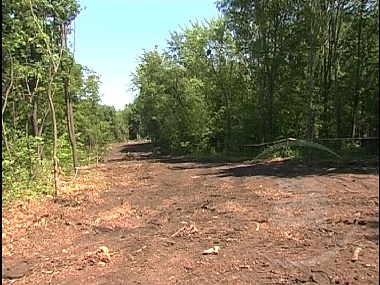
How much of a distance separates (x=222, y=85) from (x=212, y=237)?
23.3 ft

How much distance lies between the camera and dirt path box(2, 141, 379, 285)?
271 cm

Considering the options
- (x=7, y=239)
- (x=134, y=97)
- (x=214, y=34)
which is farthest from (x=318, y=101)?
(x=134, y=97)

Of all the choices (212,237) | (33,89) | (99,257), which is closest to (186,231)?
(212,237)

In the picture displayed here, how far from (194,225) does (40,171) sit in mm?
3363

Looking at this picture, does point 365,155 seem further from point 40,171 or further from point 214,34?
point 214,34

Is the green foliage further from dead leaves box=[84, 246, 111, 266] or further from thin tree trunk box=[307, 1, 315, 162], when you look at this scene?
dead leaves box=[84, 246, 111, 266]

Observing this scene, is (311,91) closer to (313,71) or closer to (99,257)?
(313,71)

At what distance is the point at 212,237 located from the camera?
4277 millimetres

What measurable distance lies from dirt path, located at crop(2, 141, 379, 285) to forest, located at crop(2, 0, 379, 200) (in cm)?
26

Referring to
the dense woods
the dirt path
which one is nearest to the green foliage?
the dirt path

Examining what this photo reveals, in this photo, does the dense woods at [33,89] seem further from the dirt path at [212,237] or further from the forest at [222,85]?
the dirt path at [212,237]

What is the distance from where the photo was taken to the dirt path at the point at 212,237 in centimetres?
271

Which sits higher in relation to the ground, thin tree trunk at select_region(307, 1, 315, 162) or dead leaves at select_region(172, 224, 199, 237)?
thin tree trunk at select_region(307, 1, 315, 162)

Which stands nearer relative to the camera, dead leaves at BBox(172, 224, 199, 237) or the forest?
the forest
